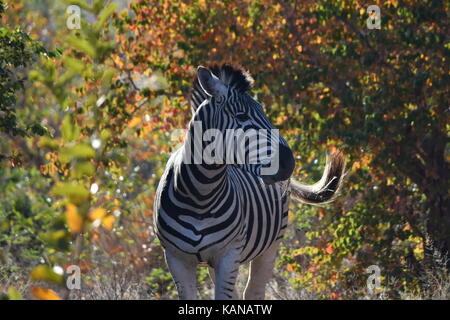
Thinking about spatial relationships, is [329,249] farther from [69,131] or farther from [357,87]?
[69,131]

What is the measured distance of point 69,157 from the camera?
1.17m

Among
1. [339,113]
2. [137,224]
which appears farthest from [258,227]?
[137,224]

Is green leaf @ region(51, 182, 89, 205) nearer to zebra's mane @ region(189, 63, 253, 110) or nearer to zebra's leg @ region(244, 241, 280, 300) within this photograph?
zebra's mane @ region(189, 63, 253, 110)

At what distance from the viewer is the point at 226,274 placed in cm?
495

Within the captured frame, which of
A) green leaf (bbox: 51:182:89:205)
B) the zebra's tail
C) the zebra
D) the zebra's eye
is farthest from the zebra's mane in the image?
green leaf (bbox: 51:182:89:205)

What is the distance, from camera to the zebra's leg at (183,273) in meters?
4.99

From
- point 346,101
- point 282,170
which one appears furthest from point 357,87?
point 282,170

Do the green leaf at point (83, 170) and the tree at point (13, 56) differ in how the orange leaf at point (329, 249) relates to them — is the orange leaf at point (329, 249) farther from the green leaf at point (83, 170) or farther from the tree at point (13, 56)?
the green leaf at point (83, 170)

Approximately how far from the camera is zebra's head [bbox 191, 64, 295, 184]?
14.4ft

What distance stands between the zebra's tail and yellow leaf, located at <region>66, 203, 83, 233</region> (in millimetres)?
6172

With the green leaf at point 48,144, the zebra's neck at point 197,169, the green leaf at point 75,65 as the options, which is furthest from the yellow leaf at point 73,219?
the zebra's neck at point 197,169

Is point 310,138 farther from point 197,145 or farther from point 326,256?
point 197,145

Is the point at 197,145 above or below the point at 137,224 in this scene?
below

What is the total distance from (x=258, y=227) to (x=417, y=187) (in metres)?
4.21
